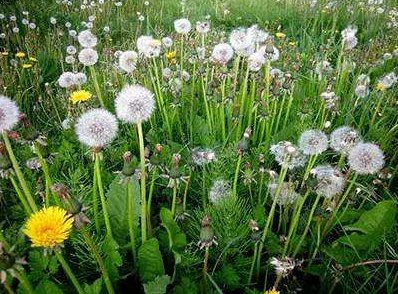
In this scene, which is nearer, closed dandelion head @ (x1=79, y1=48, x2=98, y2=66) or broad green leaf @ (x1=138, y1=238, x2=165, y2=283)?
broad green leaf @ (x1=138, y1=238, x2=165, y2=283)

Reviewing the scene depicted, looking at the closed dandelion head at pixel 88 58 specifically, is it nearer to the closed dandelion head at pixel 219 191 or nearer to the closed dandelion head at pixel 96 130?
the closed dandelion head at pixel 96 130

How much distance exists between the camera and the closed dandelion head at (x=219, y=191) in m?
1.65

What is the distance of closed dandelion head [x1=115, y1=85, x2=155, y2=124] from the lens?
51.8 inches

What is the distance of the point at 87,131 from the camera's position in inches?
51.8

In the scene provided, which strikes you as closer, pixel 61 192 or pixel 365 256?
pixel 61 192

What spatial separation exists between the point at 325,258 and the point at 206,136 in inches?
37.4

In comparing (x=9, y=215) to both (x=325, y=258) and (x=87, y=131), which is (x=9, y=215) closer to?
(x=87, y=131)

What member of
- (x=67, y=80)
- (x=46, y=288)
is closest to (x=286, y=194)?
(x=46, y=288)

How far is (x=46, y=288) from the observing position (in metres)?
1.20

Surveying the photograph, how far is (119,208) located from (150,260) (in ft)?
1.13

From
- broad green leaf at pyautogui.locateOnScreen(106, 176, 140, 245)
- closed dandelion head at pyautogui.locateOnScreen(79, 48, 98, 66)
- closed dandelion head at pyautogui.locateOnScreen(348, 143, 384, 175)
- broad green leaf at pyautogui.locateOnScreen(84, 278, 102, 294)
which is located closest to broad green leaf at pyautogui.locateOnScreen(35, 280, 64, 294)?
broad green leaf at pyautogui.locateOnScreen(84, 278, 102, 294)

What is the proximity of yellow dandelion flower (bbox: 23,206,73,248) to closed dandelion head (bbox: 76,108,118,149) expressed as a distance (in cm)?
31

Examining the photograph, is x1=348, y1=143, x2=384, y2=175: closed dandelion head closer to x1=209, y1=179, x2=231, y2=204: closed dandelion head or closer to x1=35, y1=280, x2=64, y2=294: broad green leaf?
x1=209, y1=179, x2=231, y2=204: closed dandelion head

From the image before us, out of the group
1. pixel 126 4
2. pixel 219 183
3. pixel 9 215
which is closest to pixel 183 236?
pixel 219 183
